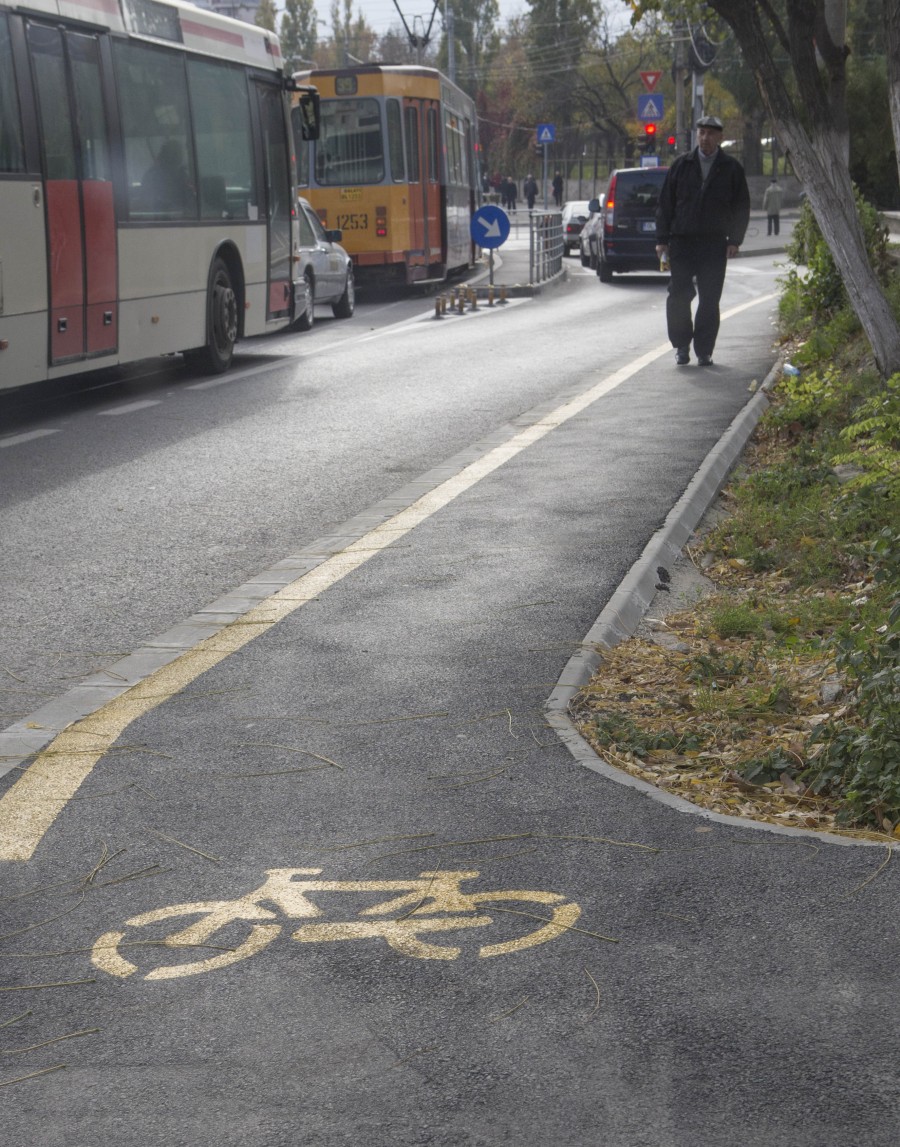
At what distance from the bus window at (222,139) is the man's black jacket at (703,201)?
4.24 metres

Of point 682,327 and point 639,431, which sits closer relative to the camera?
point 639,431

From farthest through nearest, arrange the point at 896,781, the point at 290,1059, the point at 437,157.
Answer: the point at 437,157 → the point at 896,781 → the point at 290,1059

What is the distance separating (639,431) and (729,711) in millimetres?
5989

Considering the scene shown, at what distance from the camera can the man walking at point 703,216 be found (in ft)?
46.6

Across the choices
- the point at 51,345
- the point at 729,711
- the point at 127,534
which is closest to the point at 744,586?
the point at 729,711

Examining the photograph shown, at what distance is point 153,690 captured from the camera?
5434mm

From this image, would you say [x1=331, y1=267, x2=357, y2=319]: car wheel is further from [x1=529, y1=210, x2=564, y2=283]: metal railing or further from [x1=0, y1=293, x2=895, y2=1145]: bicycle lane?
[x1=0, y1=293, x2=895, y2=1145]: bicycle lane

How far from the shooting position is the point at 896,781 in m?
4.30

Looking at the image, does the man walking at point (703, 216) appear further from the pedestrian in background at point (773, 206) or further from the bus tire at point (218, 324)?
the pedestrian in background at point (773, 206)

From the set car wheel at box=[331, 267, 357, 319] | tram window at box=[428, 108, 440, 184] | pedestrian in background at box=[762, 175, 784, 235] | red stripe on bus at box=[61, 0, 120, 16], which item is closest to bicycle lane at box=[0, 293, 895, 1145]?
red stripe on bus at box=[61, 0, 120, 16]

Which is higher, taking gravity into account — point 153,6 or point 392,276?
point 153,6

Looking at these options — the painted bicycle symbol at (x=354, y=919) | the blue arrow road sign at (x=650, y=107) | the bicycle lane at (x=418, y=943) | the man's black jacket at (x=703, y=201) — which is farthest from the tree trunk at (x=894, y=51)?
the blue arrow road sign at (x=650, y=107)

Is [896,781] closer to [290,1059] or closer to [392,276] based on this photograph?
[290,1059]

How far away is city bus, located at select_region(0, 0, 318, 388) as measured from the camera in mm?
12008
